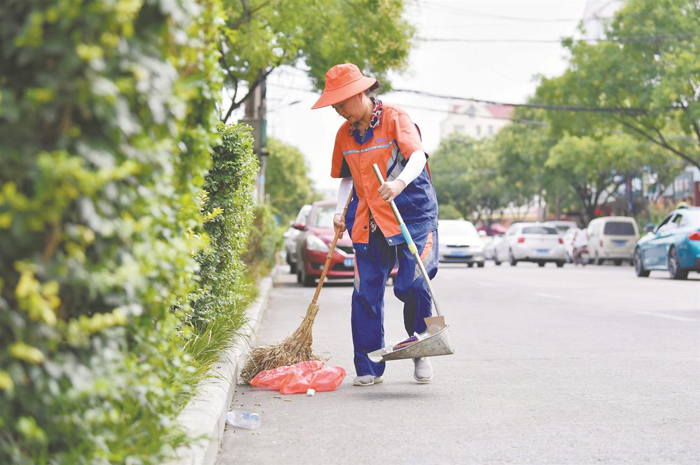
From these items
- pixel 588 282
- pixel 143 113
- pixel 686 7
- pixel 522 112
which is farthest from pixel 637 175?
pixel 143 113

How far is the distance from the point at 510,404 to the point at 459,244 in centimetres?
2199

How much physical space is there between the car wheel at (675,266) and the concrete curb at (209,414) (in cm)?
1533

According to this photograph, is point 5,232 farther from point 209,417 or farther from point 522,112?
point 522,112

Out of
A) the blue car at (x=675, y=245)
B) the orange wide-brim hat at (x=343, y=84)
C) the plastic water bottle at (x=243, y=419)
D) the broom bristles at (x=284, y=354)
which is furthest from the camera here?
the blue car at (x=675, y=245)

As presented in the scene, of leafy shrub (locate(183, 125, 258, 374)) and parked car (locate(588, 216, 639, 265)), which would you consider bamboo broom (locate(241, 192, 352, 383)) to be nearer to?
leafy shrub (locate(183, 125, 258, 374))

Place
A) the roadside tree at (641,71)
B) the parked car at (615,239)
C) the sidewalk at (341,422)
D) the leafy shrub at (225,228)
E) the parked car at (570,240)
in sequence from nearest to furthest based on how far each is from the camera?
the sidewalk at (341,422), the leafy shrub at (225,228), the roadside tree at (641,71), the parked car at (615,239), the parked car at (570,240)

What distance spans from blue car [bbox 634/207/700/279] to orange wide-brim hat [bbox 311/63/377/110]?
48.2ft

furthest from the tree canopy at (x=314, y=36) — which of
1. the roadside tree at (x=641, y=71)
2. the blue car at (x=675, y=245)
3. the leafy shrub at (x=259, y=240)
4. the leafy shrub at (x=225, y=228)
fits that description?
the roadside tree at (x=641, y=71)

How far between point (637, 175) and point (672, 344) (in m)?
42.5

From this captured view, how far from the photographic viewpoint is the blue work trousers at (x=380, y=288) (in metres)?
5.95

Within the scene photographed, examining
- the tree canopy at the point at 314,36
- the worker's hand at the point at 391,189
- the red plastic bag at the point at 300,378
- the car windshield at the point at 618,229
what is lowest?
the red plastic bag at the point at 300,378

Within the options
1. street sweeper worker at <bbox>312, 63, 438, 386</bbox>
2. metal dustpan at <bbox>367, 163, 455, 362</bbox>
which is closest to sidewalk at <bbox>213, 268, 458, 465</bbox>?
metal dustpan at <bbox>367, 163, 455, 362</bbox>

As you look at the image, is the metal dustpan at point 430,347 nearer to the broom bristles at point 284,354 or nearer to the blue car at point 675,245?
the broom bristles at point 284,354

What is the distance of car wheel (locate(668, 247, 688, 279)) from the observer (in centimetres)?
1969
